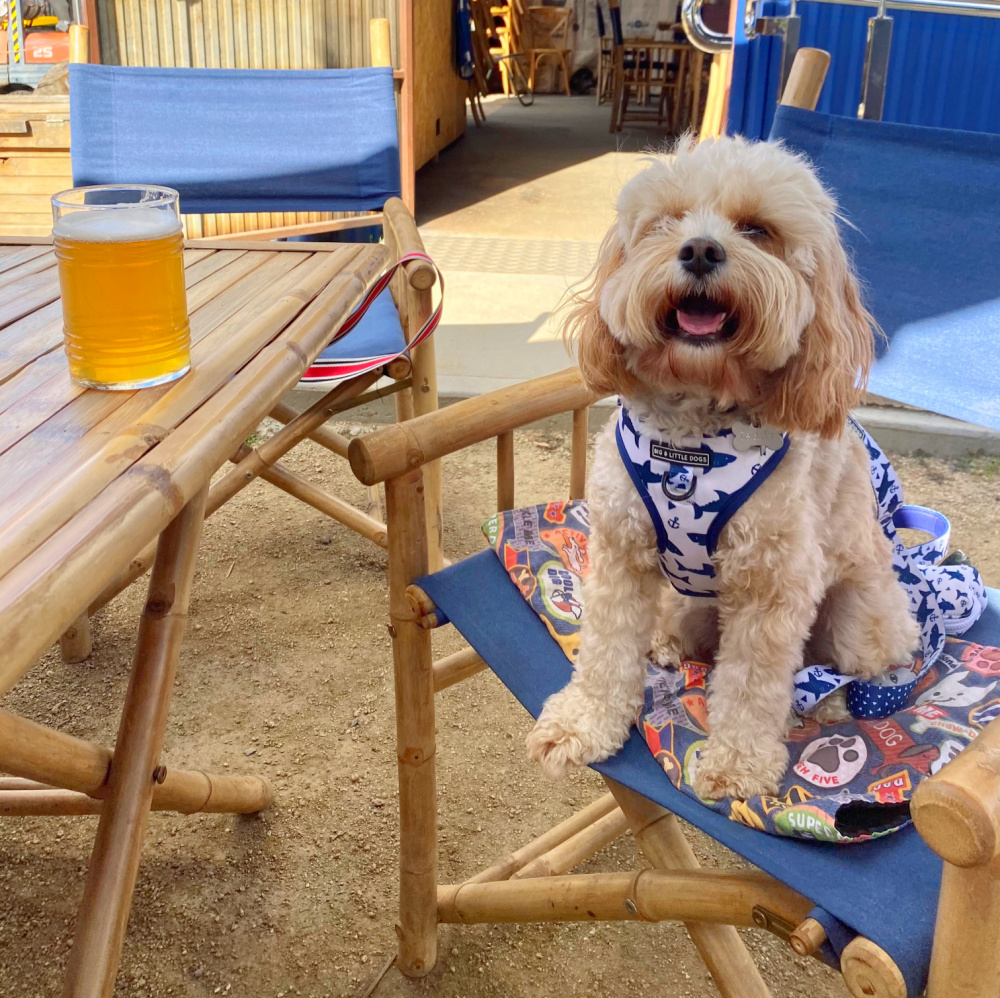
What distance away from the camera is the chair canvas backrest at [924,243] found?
1994 millimetres

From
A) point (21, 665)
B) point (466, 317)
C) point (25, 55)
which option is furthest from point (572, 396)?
point (25, 55)

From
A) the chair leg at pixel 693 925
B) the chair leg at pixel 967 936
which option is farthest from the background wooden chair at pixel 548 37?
the chair leg at pixel 967 936

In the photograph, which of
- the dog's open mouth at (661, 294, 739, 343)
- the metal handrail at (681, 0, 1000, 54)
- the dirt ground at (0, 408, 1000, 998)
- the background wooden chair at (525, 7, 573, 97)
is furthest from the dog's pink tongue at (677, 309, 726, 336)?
the background wooden chair at (525, 7, 573, 97)

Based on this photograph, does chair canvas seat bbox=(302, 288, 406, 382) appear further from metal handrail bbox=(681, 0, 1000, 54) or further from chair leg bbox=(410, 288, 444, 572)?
metal handrail bbox=(681, 0, 1000, 54)

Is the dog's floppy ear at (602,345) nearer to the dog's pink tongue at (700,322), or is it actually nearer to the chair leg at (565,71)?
the dog's pink tongue at (700,322)

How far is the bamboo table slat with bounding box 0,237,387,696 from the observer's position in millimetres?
710

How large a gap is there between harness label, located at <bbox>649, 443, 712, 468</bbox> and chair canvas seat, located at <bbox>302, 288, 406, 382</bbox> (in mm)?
941

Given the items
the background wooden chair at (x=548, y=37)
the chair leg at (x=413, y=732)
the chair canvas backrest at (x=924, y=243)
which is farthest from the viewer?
the background wooden chair at (x=548, y=37)

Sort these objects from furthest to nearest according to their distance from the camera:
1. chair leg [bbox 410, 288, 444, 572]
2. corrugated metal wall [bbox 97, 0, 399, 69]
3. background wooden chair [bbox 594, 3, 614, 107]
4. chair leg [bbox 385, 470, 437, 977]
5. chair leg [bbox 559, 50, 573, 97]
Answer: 1. chair leg [bbox 559, 50, 573, 97]
2. background wooden chair [bbox 594, 3, 614, 107]
3. corrugated metal wall [bbox 97, 0, 399, 69]
4. chair leg [bbox 410, 288, 444, 572]
5. chair leg [bbox 385, 470, 437, 977]

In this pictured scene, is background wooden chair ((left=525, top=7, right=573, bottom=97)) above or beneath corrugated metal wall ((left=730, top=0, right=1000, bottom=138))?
above

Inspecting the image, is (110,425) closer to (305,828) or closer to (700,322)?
(700,322)

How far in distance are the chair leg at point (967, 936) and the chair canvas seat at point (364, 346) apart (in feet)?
4.95

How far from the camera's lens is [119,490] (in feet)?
2.75

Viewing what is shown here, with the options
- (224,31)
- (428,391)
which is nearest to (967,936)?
(428,391)
